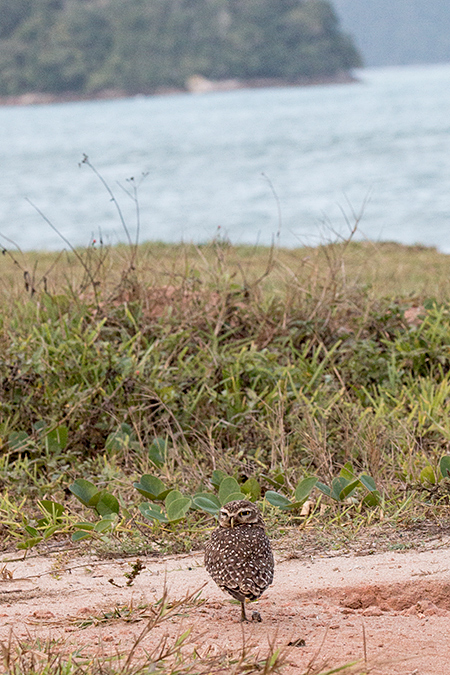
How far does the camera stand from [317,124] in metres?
34.1

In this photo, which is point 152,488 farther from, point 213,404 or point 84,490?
point 213,404

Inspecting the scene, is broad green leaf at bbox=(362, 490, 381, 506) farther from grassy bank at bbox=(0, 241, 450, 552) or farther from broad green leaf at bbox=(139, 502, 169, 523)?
broad green leaf at bbox=(139, 502, 169, 523)

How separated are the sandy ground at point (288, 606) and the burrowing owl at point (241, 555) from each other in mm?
143

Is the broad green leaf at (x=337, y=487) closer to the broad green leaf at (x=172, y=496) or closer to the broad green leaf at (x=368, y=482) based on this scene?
the broad green leaf at (x=368, y=482)

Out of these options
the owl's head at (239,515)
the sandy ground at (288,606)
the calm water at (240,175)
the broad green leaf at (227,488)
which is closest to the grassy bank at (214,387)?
the broad green leaf at (227,488)

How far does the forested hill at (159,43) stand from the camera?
220ft

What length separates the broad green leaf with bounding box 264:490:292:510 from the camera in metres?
3.37

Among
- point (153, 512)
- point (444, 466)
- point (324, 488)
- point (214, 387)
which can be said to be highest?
point (214, 387)

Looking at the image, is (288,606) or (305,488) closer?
(288,606)

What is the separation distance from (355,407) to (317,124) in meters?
31.6

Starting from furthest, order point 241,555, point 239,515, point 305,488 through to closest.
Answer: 1. point 305,488
2. point 239,515
3. point 241,555

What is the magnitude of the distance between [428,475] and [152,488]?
1.29 metres

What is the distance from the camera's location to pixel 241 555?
2295 millimetres

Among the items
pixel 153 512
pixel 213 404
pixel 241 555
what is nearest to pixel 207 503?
pixel 153 512
